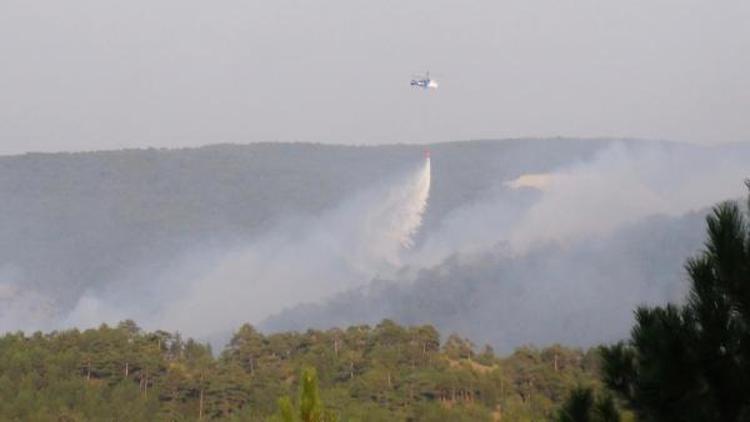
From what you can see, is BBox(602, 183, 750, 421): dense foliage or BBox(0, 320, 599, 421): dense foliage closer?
BBox(602, 183, 750, 421): dense foliage

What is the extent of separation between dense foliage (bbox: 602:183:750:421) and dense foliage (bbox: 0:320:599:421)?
4497 centimetres

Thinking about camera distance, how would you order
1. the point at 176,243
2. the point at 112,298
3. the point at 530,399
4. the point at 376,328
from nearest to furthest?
the point at 530,399
the point at 376,328
the point at 112,298
the point at 176,243

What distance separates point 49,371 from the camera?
73.9 m

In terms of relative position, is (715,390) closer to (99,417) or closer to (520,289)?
(99,417)

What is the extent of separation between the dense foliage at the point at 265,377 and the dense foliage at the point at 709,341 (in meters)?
45.0

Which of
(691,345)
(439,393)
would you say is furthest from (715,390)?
(439,393)

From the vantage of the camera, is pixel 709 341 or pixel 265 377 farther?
pixel 265 377

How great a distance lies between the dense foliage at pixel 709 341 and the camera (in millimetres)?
16234

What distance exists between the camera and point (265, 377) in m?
77.2

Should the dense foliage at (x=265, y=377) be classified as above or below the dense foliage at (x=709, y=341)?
above

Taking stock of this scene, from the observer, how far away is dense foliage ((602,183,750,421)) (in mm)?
16234

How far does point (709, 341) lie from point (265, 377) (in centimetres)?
6211

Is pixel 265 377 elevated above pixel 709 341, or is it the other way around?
pixel 265 377

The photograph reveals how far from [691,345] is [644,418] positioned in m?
1.07
